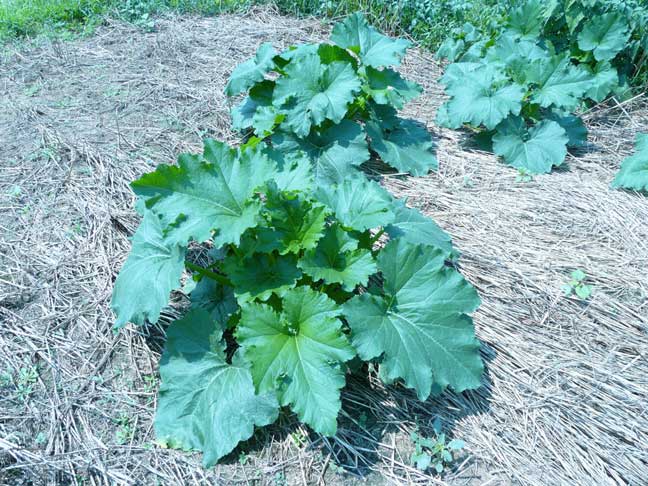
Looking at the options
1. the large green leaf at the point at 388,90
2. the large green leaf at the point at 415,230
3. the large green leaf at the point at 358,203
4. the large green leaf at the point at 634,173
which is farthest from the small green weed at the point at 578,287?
the large green leaf at the point at 388,90

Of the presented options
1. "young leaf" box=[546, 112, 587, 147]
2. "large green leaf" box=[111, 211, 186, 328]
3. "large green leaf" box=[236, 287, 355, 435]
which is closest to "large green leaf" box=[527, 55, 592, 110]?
"young leaf" box=[546, 112, 587, 147]

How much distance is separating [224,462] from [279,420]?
0.28 metres

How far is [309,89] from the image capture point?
11.1ft

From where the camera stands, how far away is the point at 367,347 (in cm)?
224

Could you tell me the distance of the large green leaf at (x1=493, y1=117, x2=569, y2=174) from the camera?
367 cm

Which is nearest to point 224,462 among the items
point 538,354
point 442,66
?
point 538,354

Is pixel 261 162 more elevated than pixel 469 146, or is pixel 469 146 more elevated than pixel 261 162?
pixel 261 162

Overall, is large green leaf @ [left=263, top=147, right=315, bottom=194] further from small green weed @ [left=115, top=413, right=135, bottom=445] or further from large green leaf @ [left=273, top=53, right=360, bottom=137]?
small green weed @ [left=115, top=413, right=135, bottom=445]

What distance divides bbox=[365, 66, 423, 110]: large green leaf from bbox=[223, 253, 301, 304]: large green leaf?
1.61 m

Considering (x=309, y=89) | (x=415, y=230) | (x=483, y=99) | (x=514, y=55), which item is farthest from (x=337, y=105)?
(x=514, y=55)

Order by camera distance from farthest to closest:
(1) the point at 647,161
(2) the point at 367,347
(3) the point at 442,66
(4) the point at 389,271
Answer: (3) the point at 442,66 < (1) the point at 647,161 < (4) the point at 389,271 < (2) the point at 367,347

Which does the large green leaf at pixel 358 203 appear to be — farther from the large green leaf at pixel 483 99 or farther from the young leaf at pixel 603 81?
the young leaf at pixel 603 81

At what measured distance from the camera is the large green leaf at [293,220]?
2.39 meters

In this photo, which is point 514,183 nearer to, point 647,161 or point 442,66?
point 647,161
